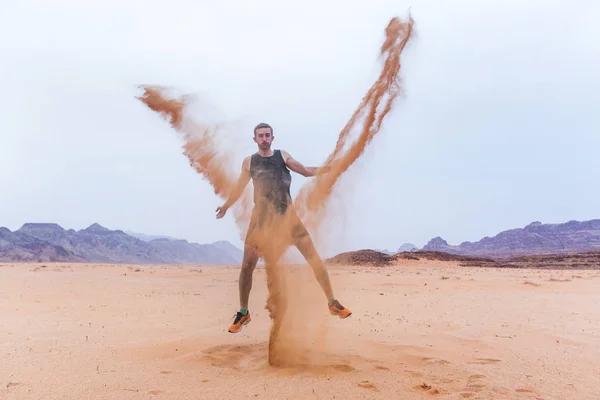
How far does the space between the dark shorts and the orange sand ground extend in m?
0.68

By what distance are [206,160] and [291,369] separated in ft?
11.2

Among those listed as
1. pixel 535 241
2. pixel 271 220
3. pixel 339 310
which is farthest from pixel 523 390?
pixel 535 241

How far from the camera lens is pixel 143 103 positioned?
7.00 m

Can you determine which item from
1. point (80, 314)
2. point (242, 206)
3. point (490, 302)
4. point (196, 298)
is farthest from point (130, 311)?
point (490, 302)

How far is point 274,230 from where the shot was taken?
579 cm

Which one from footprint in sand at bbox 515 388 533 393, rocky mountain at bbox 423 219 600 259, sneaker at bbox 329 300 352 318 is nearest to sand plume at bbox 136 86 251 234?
sneaker at bbox 329 300 352 318

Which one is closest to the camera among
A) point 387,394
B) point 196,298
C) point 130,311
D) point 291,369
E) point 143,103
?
point 387,394

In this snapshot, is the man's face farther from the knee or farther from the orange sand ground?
the orange sand ground

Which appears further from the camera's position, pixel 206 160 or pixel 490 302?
pixel 490 302

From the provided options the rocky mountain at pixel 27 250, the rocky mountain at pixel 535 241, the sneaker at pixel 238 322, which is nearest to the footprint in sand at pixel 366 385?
the sneaker at pixel 238 322

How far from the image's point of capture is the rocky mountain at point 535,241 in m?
100

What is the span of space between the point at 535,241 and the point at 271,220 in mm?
113563

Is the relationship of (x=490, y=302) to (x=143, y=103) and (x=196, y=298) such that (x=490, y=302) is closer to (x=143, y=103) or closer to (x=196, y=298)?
→ (x=196, y=298)

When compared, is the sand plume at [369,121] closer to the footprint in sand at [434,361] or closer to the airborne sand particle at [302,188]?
the airborne sand particle at [302,188]
